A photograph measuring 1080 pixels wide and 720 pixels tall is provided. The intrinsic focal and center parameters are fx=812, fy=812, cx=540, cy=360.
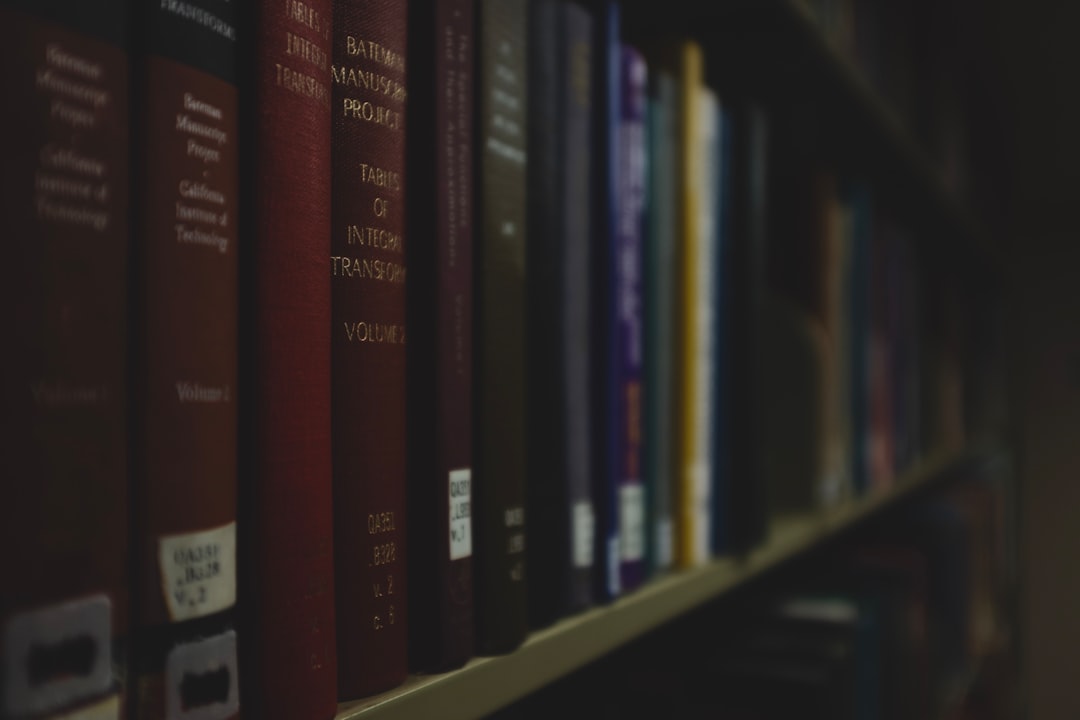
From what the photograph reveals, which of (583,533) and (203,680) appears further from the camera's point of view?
(583,533)

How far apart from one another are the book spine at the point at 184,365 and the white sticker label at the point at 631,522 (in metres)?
0.28

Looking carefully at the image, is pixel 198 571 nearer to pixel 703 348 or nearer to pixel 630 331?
pixel 630 331

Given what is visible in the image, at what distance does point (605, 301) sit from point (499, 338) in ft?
0.40

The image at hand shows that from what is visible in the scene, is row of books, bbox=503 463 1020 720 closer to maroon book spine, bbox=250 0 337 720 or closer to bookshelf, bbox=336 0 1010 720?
bookshelf, bbox=336 0 1010 720

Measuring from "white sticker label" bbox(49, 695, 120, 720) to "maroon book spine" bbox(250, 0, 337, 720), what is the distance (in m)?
0.05

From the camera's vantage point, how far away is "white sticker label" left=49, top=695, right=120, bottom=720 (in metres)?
0.22

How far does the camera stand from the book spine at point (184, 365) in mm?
249

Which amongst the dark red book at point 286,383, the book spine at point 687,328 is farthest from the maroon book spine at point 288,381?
the book spine at point 687,328

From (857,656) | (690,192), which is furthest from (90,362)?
(857,656)

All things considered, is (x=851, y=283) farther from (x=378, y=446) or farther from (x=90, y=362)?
(x=90, y=362)

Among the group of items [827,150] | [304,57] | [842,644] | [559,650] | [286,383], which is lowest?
[842,644]

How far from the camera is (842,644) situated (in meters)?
0.87

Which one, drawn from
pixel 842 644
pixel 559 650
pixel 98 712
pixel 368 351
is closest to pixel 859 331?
pixel 842 644

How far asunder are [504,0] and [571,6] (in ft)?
0.25
